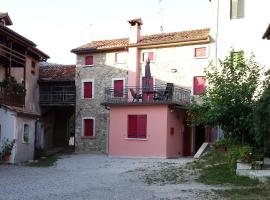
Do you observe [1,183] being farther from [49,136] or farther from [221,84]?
[49,136]

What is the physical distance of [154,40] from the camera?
32.0 metres

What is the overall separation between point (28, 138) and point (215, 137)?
11593 mm

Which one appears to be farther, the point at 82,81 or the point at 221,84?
the point at 82,81

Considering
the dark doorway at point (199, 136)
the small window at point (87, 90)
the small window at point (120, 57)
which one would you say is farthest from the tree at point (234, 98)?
the small window at point (87, 90)

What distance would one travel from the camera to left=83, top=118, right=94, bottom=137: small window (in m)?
33.8

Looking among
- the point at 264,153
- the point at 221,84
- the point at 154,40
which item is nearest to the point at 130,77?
the point at 154,40

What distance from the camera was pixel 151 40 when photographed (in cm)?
3212

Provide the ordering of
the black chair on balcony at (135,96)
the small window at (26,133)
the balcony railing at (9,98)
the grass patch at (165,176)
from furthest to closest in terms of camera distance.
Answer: the black chair on balcony at (135,96) < the small window at (26,133) < the balcony railing at (9,98) < the grass patch at (165,176)

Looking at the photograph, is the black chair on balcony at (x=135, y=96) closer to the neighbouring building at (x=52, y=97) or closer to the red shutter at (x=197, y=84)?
the red shutter at (x=197, y=84)

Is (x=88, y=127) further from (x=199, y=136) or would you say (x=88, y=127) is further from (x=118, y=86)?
(x=199, y=136)

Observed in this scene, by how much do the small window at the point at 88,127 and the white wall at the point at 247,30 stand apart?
35.3 ft

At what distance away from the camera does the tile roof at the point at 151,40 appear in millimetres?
30403

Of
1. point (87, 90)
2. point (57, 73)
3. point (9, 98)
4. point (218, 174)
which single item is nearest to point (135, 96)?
point (87, 90)

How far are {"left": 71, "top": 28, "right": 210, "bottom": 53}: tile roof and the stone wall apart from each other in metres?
0.68
